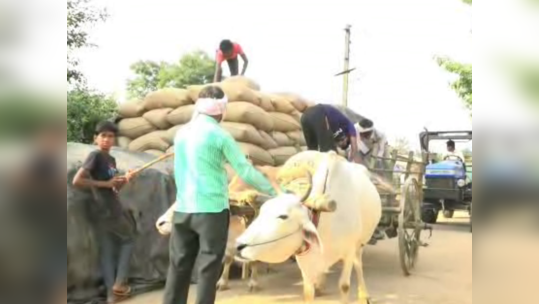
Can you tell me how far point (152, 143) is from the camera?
6914 millimetres

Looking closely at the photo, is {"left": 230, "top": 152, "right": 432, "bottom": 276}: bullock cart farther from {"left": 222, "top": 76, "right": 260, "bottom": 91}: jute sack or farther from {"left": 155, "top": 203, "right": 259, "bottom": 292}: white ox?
{"left": 222, "top": 76, "right": 260, "bottom": 91}: jute sack

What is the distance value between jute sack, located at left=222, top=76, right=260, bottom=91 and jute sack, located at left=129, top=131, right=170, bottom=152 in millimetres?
1073

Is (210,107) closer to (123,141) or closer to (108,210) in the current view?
(108,210)

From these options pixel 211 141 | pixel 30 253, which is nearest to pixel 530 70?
pixel 30 253

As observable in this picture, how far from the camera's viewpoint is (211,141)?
355 centimetres

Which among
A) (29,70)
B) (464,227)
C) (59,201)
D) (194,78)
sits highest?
(194,78)

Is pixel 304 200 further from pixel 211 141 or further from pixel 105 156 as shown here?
pixel 105 156

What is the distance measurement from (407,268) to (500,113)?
599cm

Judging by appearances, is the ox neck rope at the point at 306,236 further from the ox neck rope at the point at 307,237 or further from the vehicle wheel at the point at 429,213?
the vehicle wheel at the point at 429,213

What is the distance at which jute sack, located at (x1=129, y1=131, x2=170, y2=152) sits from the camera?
687 centimetres

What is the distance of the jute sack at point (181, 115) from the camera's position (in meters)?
6.87

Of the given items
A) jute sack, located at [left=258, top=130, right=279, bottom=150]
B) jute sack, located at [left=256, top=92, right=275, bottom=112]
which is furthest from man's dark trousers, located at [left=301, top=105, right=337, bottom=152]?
jute sack, located at [left=256, top=92, right=275, bottom=112]

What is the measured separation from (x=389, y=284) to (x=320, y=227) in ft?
9.16

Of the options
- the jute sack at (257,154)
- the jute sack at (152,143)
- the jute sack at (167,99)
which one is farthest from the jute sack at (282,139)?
the jute sack at (152,143)
